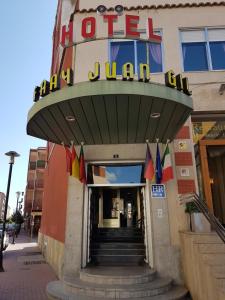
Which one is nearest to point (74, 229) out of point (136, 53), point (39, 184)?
point (136, 53)

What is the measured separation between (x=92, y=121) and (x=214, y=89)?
461 cm

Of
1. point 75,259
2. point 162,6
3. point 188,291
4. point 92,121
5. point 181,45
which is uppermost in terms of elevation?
point 162,6

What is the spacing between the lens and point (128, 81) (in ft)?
18.1

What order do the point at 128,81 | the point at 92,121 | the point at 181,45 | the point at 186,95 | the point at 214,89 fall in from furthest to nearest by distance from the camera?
the point at 181,45, the point at 214,89, the point at 92,121, the point at 186,95, the point at 128,81

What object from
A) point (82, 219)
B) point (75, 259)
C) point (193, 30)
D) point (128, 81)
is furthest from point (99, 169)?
point (193, 30)

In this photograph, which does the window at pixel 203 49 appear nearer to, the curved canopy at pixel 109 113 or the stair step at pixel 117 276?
the curved canopy at pixel 109 113

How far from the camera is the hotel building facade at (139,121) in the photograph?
5781 mm

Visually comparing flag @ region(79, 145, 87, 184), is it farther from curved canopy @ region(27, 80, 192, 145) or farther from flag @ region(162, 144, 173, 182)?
flag @ region(162, 144, 173, 182)

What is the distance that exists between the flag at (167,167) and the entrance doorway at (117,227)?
1378 millimetres

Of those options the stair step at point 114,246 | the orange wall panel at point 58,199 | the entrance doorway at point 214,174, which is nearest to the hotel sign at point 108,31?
the entrance doorway at point 214,174

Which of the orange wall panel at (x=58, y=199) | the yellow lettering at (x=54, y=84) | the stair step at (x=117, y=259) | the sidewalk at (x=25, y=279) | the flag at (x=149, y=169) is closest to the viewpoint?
the yellow lettering at (x=54, y=84)

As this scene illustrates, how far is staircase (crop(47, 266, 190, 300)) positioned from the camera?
18.5ft

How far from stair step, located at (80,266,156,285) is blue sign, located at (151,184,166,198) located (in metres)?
2.11

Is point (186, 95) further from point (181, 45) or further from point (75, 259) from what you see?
point (75, 259)
